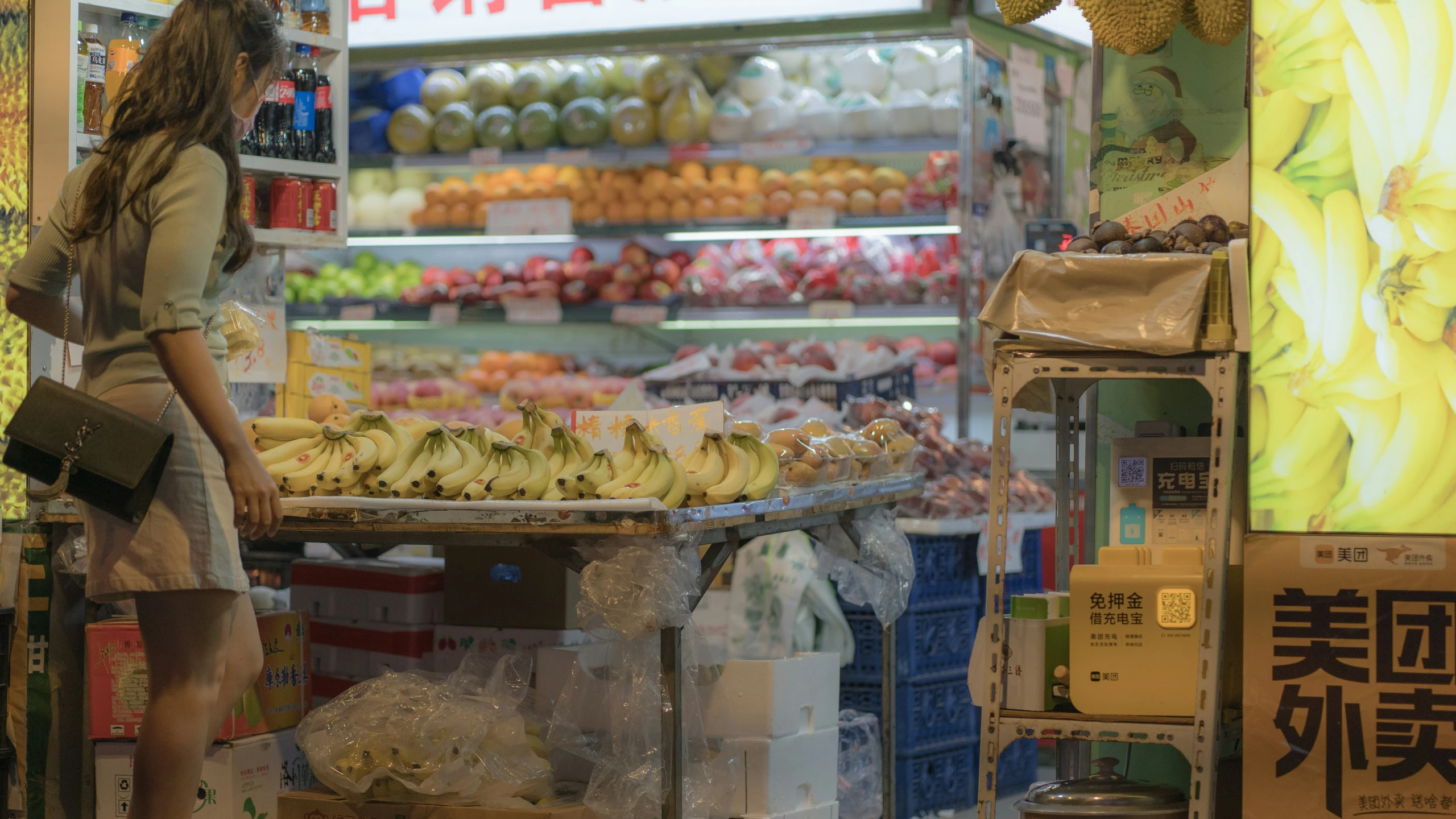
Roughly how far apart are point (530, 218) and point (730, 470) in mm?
3493

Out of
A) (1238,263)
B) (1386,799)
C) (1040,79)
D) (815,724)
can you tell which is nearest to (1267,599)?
(1386,799)

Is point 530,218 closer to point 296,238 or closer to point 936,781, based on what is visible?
point 296,238

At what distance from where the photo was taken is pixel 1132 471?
2969 millimetres

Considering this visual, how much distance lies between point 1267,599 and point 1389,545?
22 centimetres

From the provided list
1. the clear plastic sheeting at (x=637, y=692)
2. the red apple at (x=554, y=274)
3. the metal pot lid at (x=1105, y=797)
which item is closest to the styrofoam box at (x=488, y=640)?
the clear plastic sheeting at (x=637, y=692)

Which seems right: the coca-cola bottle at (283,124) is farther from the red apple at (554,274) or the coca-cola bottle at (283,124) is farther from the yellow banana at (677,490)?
the red apple at (554,274)

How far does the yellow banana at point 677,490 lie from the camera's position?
2.83m

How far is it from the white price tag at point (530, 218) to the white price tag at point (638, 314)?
0.45m

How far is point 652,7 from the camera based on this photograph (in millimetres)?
5859

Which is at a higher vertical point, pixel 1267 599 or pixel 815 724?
pixel 1267 599

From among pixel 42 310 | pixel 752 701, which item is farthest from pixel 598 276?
pixel 42 310

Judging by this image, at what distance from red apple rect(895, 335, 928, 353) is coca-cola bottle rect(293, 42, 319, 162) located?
2.62 m

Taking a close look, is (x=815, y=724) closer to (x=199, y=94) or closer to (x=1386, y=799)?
(x=1386, y=799)

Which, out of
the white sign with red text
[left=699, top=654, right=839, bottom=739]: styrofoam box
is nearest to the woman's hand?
[left=699, top=654, right=839, bottom=739]: styrofoam box
